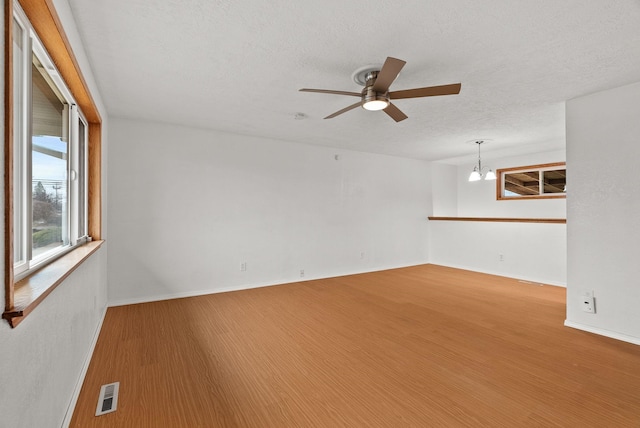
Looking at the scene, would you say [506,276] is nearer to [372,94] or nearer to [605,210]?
[605,210]

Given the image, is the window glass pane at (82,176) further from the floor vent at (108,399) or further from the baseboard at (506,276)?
the baseboard at (506,276)

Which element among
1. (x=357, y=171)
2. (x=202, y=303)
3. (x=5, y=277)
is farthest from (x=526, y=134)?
(x=5, y=277)

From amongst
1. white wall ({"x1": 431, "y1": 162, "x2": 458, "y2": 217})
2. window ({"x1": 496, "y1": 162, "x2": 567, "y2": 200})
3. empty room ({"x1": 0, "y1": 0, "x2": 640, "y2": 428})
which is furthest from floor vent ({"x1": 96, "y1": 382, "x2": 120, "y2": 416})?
window ({"x1": 496, "y1": 162, "x2": 567, "y2": 200})

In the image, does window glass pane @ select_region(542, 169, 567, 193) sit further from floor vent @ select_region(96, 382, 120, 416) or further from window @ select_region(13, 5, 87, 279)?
window @ select_region(13, 5, 87, 279)

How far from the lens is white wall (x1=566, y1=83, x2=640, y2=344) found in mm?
2742

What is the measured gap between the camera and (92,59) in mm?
2365

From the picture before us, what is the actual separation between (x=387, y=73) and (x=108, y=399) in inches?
109

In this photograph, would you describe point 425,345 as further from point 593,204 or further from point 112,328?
point 112,328

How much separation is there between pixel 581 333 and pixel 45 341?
161 inches

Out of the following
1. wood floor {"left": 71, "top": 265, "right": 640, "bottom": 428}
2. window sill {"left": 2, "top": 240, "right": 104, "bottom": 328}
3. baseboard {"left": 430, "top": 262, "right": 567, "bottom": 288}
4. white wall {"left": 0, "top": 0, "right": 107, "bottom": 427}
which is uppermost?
window sill {"left": 2, "top": 240, "right": 104, "bottom": 328}

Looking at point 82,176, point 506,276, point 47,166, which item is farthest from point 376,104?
point 506,276

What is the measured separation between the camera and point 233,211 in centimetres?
452

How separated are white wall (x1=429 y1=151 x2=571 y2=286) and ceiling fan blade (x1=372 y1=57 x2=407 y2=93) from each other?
4305 mm

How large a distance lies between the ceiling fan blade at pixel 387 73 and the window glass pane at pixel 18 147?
186 centimetres
